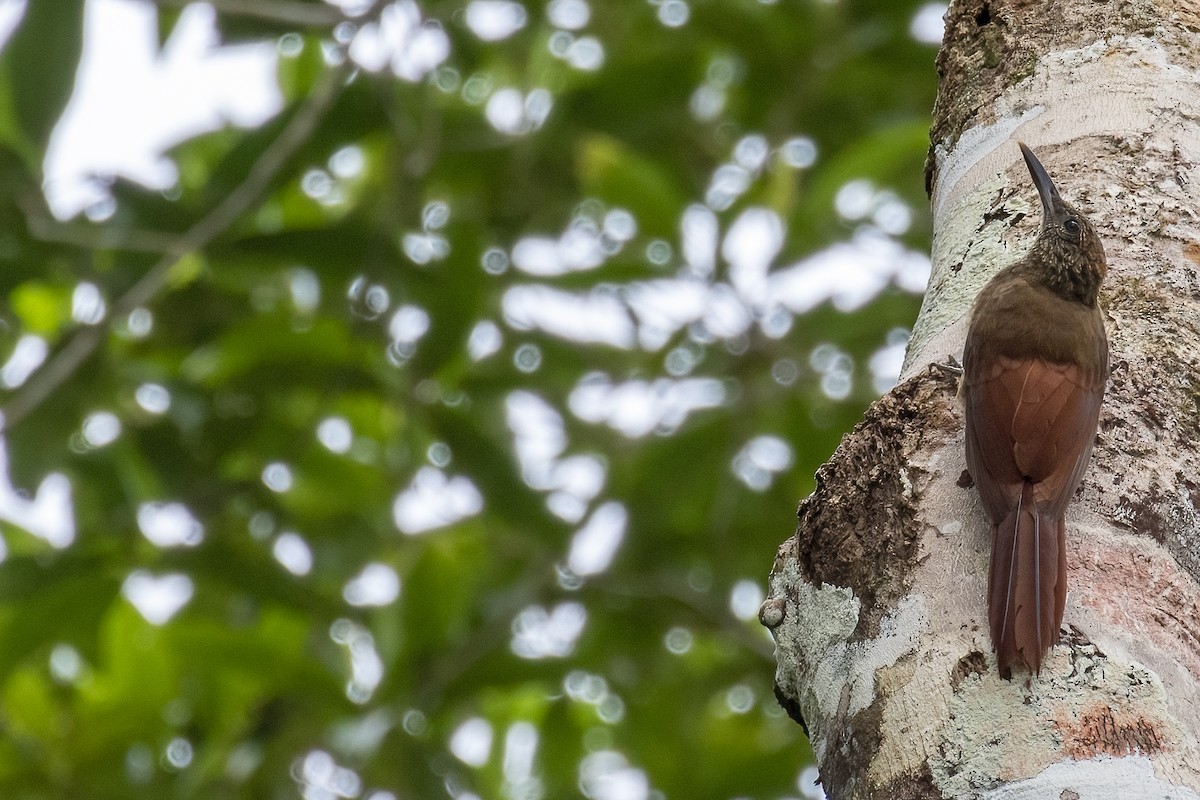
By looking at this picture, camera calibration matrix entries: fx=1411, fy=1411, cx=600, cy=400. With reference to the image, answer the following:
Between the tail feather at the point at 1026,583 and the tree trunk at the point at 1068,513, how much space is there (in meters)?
0.02

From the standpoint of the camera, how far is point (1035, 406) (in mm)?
2268

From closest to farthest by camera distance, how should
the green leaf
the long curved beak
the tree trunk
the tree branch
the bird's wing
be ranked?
the tree trunk, the bird's wing, the long curved beak, the green leaf, the tree branch

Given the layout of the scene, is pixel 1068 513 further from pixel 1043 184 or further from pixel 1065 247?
pixel 1065 247

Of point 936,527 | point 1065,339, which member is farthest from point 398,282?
point 936,527

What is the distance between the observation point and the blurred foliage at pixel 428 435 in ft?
12.9

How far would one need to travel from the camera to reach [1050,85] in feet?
7.59

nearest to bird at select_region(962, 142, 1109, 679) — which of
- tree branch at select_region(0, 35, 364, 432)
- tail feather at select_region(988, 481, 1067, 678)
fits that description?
tail feather at select_region(988, 481, 1067, 678)

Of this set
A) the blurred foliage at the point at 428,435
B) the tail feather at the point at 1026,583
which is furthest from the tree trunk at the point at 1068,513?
the blurred foliage at the point at 428,435

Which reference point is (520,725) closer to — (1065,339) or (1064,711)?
(1065,339)

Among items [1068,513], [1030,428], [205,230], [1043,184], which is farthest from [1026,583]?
[205,230]

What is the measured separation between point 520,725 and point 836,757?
386cm

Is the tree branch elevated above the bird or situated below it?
below

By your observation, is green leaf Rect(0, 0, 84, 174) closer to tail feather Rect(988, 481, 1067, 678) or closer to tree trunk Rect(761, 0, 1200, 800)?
tree trunk Rect(761, 0, 1200, 800)

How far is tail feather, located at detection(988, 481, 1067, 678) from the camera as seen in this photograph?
154 cm
